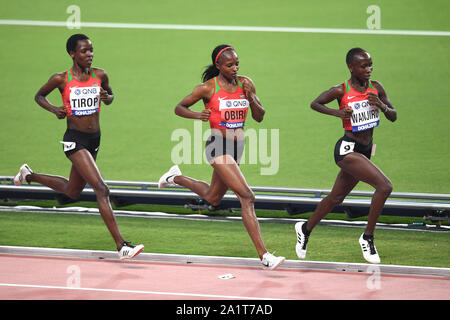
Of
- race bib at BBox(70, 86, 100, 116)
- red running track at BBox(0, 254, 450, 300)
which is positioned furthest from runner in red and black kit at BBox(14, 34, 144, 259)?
red running track at BBox(0, 254, 450, 300)

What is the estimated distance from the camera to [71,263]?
10078 mm

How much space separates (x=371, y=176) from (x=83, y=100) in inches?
133

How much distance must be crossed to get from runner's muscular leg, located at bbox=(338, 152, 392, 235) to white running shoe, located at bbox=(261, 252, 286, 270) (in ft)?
3.95

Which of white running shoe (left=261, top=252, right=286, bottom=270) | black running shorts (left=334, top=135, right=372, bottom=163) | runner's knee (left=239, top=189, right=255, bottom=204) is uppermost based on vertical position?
black running shorts (left=334, top=135, right=372, bottom=163)

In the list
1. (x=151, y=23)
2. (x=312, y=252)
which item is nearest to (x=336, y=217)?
(x=312, y=252)

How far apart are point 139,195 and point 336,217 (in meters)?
2.78

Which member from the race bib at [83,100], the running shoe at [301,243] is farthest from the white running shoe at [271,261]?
the race bib at [83,100]

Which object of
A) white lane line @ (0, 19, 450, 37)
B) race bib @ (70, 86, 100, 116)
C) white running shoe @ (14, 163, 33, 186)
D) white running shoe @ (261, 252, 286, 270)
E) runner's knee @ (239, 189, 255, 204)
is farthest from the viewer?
white lane line @ (0, 19, 450, 37)

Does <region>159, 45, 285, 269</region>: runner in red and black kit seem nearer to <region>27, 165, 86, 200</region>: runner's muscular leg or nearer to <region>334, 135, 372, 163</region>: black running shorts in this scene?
<region>334, 135, 372, 163</region>: black running shorts

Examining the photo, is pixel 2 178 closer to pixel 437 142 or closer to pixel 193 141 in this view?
pixel 193 141

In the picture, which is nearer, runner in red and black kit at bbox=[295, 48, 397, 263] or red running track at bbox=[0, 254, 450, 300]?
red running track at bbox=[0, 254, 450, 300]

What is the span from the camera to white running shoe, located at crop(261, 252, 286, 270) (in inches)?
368

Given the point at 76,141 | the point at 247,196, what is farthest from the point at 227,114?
the point at 76,141

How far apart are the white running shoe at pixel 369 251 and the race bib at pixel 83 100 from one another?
345cm
